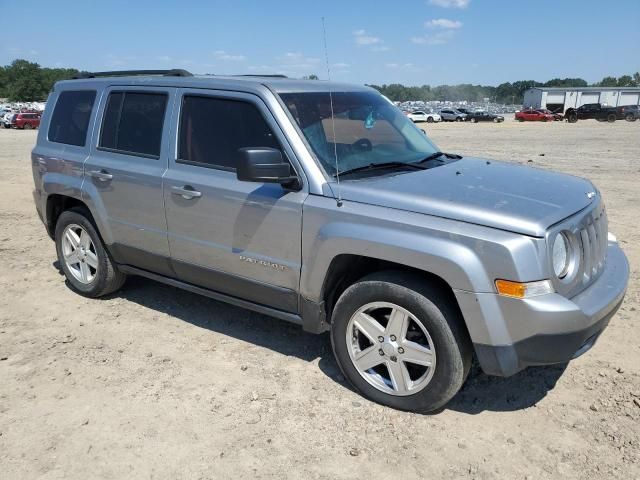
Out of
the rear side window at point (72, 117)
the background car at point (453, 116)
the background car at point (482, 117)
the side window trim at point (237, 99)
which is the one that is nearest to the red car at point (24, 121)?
the background car at point (453, 116)

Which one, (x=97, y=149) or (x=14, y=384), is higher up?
(x=97, y=149)

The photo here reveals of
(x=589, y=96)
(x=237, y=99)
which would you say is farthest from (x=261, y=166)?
(x=589, y=96)

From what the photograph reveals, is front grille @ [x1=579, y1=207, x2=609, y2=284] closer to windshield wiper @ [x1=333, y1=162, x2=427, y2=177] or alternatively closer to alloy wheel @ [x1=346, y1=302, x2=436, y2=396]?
alloy wheel @ [x1=346, y1=302, x2=436, y2=396]

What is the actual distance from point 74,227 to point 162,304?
109 cm

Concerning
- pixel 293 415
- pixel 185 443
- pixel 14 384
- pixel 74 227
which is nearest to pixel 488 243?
pixel 293 415

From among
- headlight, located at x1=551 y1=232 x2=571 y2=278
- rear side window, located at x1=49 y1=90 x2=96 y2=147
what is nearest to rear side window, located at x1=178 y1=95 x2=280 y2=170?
rear side window, located at x1=49 y1=90 x2=96 y2=147

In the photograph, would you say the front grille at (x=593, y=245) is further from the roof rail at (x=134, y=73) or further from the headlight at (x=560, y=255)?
the roof rail at (x=134, y=73)

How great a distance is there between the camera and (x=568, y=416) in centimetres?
332

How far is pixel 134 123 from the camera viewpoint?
14.7 feet

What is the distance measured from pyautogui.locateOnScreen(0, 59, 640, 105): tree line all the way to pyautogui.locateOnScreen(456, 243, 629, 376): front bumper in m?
105

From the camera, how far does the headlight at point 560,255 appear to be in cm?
289

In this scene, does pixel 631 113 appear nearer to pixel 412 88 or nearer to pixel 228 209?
pixel 228 209

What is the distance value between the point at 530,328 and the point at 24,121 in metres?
48.6

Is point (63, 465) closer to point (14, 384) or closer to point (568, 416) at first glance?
point (14, 384)
